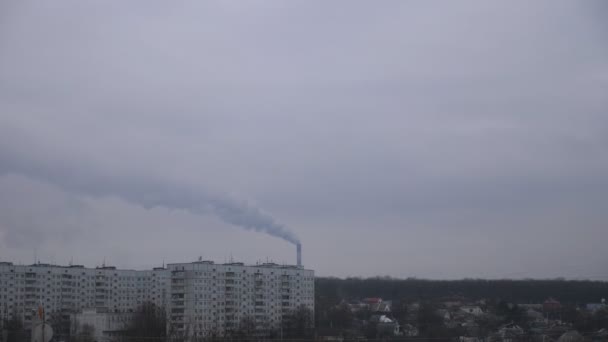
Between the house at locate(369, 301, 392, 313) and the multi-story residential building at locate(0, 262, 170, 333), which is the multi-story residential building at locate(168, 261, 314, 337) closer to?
the multi-story residential building at locate(0, 262, 170, 333)

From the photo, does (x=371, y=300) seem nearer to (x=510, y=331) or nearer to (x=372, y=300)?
(x=372, y=300)

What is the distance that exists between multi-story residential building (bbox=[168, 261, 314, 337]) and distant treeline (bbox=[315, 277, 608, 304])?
44.1 feet

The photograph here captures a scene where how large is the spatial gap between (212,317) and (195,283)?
3420mm

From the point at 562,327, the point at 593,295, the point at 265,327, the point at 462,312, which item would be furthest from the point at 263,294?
the point at 562,327

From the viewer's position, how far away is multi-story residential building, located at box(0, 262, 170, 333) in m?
57.3

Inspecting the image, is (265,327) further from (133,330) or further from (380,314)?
(133,330)

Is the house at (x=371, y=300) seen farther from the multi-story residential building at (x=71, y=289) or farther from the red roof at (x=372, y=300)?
the multi-story residential building at (x=71, y=289)

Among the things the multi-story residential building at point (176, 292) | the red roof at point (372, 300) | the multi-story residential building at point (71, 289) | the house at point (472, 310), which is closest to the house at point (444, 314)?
the house at point (472, 310)

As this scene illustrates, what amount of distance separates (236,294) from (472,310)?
20.6m

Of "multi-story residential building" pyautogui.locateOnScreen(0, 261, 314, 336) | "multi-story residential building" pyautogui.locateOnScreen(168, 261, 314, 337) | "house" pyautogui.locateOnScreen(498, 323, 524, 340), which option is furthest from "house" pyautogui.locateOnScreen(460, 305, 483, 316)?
"multi-story residential building" pyautogui.locateOnScreen(0, 261, 314, 336)

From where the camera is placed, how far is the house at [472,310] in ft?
164

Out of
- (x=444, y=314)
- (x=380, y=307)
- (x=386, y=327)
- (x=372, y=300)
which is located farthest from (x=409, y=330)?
(x=372, y=300)

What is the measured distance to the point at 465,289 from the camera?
73125 mm

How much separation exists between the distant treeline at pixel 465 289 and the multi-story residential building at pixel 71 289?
68.4 feet
